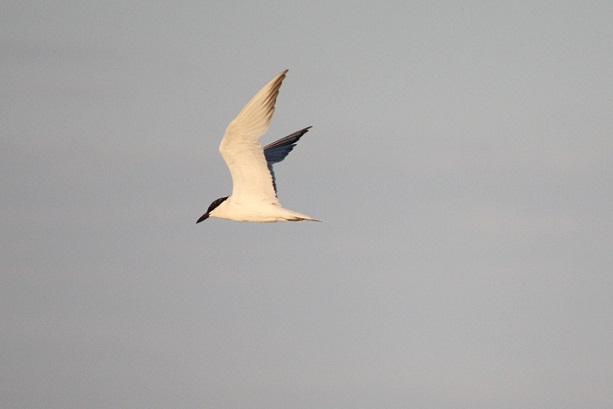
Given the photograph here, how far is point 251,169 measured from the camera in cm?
3341

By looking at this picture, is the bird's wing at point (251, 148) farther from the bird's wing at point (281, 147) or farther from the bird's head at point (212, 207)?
the bird's wing at point (281, 147)

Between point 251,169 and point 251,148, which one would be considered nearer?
point 251,148

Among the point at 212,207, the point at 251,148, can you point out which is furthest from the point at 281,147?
the point at 251,148

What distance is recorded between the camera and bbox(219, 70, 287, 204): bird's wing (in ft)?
104

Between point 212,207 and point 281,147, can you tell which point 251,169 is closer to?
point 212,207

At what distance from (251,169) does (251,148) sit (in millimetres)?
740

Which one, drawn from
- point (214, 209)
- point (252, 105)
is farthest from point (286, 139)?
point (252, 105)

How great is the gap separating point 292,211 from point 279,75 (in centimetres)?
343

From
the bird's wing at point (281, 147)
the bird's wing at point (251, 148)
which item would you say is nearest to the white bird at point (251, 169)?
the bird's wing at point (251, 148)

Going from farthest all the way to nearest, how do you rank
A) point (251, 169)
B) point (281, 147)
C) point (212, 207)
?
point (281, 147)
point (212, 207)
point (251, 169)

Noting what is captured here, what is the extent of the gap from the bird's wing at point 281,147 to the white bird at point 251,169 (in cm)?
284

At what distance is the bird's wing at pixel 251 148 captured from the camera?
31766 millimetres

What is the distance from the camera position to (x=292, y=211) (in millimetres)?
32594

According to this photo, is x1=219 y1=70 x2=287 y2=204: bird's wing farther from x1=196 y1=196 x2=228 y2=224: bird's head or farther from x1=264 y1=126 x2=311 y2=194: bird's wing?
x1=264 y1=126 x2=311 y2=194: bird's wing
